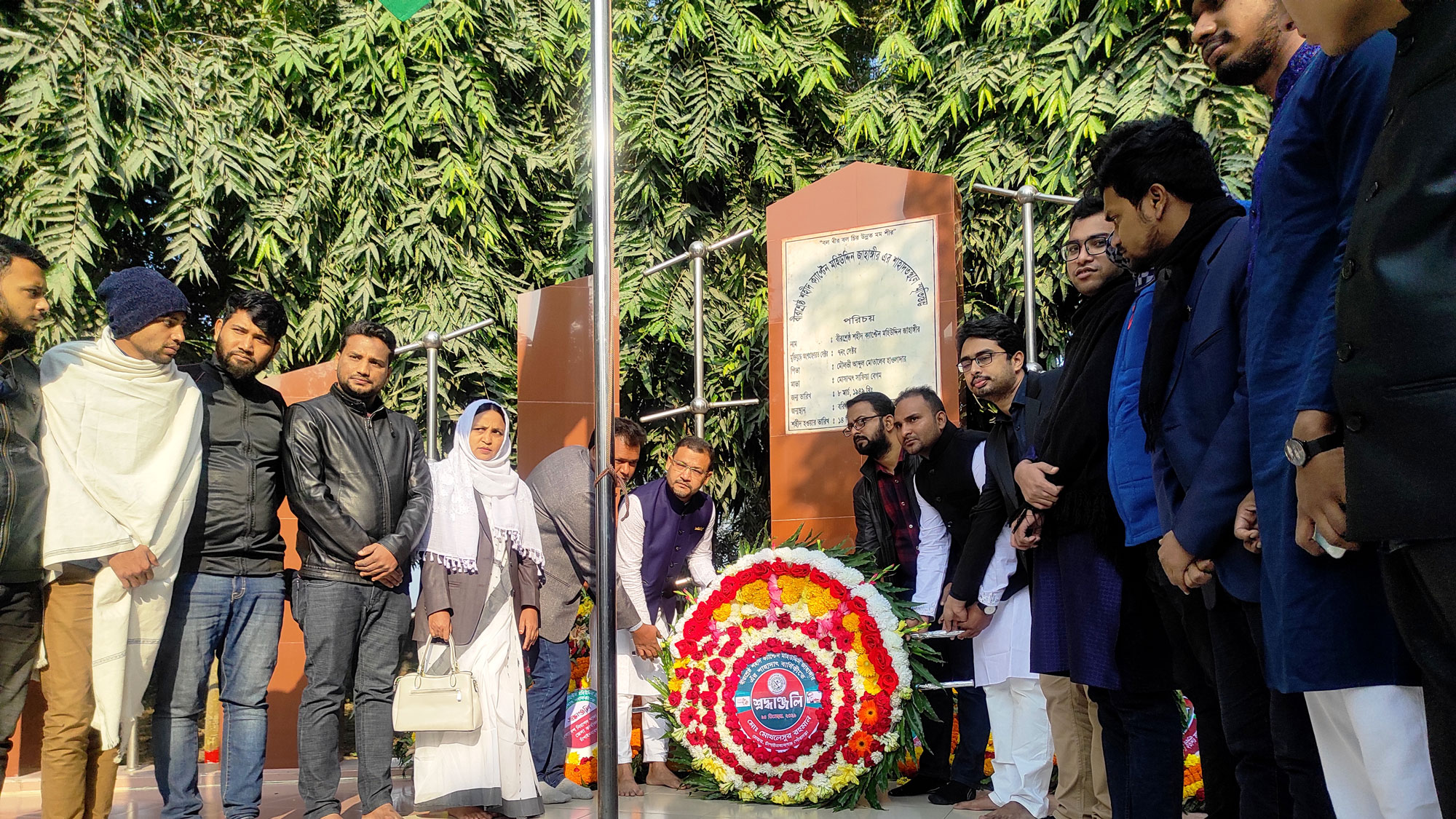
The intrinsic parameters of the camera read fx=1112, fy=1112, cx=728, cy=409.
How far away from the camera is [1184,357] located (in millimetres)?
2412

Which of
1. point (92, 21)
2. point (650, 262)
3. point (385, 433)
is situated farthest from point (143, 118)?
point (650, 262)

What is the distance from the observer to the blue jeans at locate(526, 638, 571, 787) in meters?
5.05

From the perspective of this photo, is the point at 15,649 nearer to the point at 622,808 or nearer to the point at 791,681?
the point at 622,808

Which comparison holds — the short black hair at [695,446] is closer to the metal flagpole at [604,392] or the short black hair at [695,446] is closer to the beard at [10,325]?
the beard at [10,325]

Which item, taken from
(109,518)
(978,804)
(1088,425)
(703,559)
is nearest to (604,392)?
(1088,425)

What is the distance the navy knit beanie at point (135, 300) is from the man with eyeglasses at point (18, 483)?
231 mm

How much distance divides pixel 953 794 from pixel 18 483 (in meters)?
3.72

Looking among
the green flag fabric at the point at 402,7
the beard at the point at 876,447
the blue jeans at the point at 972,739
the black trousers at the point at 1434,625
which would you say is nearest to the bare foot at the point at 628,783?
the blue jeans at the point at 972,739

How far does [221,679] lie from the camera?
4.08 metres

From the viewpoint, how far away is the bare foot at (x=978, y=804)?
454 centimetres

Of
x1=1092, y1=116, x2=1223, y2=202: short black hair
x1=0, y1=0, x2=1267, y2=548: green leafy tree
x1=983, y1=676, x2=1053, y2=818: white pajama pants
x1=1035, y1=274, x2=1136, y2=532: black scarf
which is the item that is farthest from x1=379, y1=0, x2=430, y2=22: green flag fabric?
x1=983, y1=676, x2=1053, y2=818: white pajama pants

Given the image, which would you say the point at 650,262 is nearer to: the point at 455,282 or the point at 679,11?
the point at 679,11

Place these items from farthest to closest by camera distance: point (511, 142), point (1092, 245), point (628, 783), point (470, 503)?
point (628, 783) < point (470, 503) < point (511, 142) < point (1092, 245)

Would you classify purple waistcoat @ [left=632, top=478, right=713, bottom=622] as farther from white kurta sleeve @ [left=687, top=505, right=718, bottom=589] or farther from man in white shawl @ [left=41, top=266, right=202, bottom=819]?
man in white shawl @ [left=41, top=266, right=202, bottom=819]
